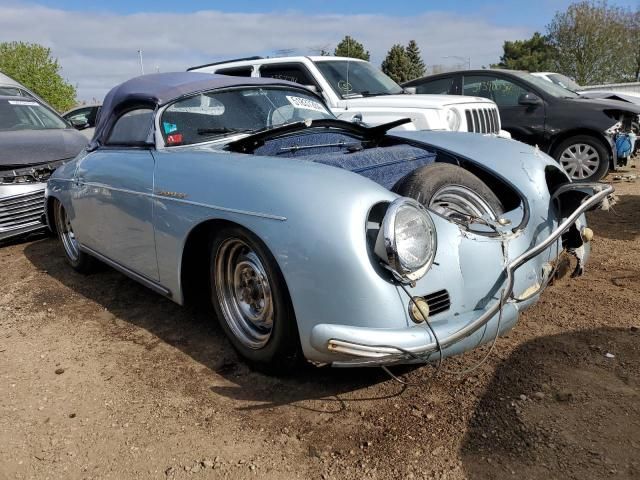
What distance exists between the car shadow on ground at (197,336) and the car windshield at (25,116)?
2.34 metres

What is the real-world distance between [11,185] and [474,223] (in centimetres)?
507

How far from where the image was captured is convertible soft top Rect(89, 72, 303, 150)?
12.4 feet

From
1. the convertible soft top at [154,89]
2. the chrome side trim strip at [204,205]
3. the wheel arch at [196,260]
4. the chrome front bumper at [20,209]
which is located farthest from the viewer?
the chrome front bumper at [20,209]

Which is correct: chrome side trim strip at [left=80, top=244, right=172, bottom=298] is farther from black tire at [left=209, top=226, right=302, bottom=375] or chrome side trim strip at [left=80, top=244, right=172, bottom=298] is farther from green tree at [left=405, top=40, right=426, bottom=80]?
green tree at [left=405, top=40, right=426, bottom=80]

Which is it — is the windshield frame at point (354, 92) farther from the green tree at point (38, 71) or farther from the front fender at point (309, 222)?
the green tree at point (38, 71)

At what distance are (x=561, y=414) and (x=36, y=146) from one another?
19.9ft

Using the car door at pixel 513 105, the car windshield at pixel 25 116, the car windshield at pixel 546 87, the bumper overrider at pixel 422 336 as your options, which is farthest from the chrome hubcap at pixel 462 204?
the car windshield at pixel 546 87

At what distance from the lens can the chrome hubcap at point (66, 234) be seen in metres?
4.92

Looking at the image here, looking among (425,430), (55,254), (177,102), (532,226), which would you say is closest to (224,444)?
(425,430)

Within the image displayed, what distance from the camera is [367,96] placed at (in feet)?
23.7

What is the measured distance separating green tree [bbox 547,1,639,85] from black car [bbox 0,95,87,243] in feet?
111

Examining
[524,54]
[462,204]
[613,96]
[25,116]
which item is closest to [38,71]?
[25,116]

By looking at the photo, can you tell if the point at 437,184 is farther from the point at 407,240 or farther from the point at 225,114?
the point at 225,114

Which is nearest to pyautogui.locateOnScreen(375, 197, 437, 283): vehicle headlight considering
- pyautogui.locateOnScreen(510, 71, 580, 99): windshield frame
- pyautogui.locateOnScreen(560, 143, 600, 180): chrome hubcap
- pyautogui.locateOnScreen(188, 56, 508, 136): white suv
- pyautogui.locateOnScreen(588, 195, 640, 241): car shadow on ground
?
pyautogui.locateOnScreen(588, 195, 640, 241): car shadow on ground
